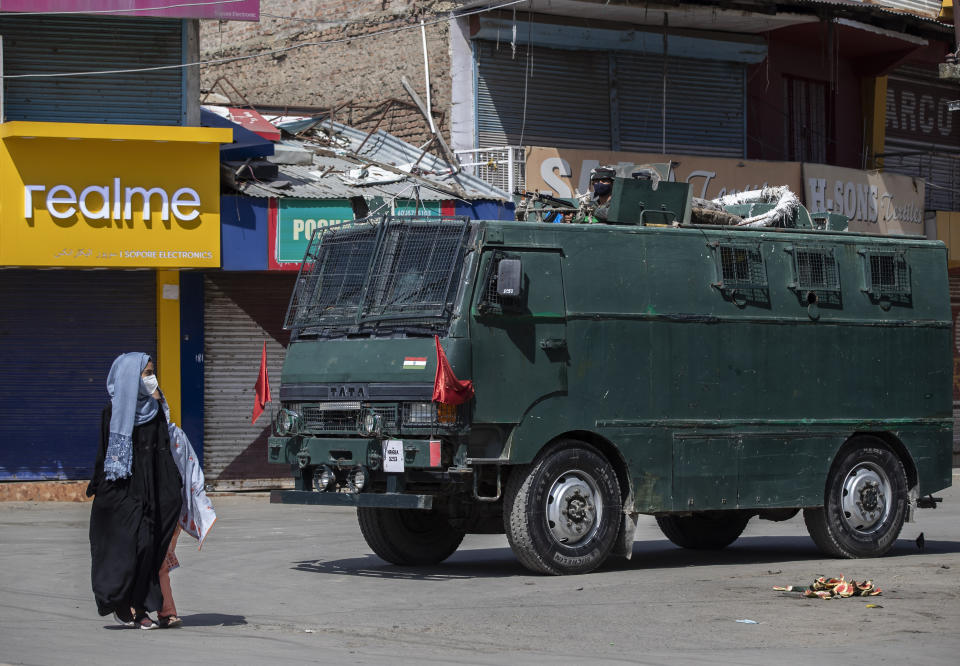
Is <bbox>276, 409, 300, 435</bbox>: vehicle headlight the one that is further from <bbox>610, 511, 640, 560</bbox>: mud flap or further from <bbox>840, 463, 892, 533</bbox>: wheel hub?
<bbox>840, 463, 892, 533</bbox>: wheel hub

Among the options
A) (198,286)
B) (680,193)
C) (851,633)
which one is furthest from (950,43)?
(851,633)

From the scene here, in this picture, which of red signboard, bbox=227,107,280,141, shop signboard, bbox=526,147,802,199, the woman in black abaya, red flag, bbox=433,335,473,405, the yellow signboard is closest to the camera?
the woman in black abaya

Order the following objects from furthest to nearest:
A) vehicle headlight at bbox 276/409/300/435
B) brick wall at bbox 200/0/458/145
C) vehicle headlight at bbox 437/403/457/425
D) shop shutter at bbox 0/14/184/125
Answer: brick wall at bbox 200/0/458/145 → shop shutter at bbox 0/14/184/125 → vehicle headlight at bbox 276/409/300/435 → vehicle headlight at bbox 437/403/457/425

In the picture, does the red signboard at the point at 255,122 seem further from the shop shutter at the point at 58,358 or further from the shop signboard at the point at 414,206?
the shop shutter at the point at 58,358

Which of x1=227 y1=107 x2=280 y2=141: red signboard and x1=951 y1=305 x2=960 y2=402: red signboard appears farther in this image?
x1=951 y1=305 x2=960 y2=402: red signboard

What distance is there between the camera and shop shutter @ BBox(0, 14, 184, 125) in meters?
19.3

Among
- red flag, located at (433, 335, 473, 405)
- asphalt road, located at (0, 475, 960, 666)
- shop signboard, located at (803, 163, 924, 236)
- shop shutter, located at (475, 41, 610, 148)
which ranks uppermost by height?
shop shutter, located at (475, 41, 610, 148)

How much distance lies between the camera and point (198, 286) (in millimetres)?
20703

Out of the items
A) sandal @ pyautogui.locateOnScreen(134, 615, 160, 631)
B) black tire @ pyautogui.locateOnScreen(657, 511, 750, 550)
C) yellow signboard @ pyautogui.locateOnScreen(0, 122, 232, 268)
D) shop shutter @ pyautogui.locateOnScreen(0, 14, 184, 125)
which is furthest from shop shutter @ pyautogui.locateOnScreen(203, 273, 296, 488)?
sandal @ pyautogui.locateOnScreen(134, 615, 160, 631)

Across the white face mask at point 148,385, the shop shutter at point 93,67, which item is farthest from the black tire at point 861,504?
the shop shutter at point 93,67

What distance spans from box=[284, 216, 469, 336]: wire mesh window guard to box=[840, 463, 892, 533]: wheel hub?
4.02 m

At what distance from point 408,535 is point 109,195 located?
8.40m

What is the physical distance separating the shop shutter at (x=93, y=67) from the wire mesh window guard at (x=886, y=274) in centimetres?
995

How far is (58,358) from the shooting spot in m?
20.0
